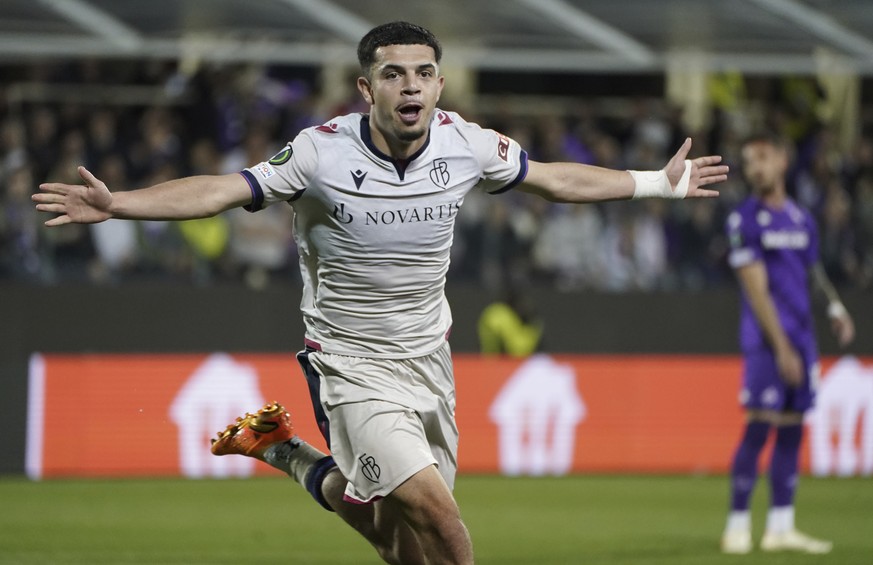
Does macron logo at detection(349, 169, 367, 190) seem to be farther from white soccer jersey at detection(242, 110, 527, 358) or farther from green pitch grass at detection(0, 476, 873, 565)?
green pitch grass at detection(0, 476, 873, 565)

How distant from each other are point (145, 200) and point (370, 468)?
4.46 ft

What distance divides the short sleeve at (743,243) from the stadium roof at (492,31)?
22.4ft

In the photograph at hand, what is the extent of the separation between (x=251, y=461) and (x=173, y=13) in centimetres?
465

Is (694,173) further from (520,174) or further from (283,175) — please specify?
(283,175)

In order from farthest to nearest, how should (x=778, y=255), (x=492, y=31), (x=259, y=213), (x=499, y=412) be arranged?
1. (x=492, y=31)
2. (x=259, y=213)
3. (x=499, y=412)
4. (x=778, y=255)

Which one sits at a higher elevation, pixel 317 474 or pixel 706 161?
pixel 706 161

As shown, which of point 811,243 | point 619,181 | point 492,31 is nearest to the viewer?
point 619,181

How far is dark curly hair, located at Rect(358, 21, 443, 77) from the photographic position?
5.93 meters

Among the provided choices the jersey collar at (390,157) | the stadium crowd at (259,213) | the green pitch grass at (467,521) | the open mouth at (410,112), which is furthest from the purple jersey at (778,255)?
the stadium crowd at (259,213)

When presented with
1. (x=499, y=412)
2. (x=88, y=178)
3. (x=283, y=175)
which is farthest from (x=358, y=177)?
(x=499, y=412)

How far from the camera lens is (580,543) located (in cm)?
948

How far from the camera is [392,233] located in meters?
A: 5.96

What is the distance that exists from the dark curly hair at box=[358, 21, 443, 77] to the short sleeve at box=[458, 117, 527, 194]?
0.37 metres

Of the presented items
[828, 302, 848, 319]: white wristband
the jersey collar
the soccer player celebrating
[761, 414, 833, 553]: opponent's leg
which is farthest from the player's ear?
[828, 302, 848, 319]: white wristband
